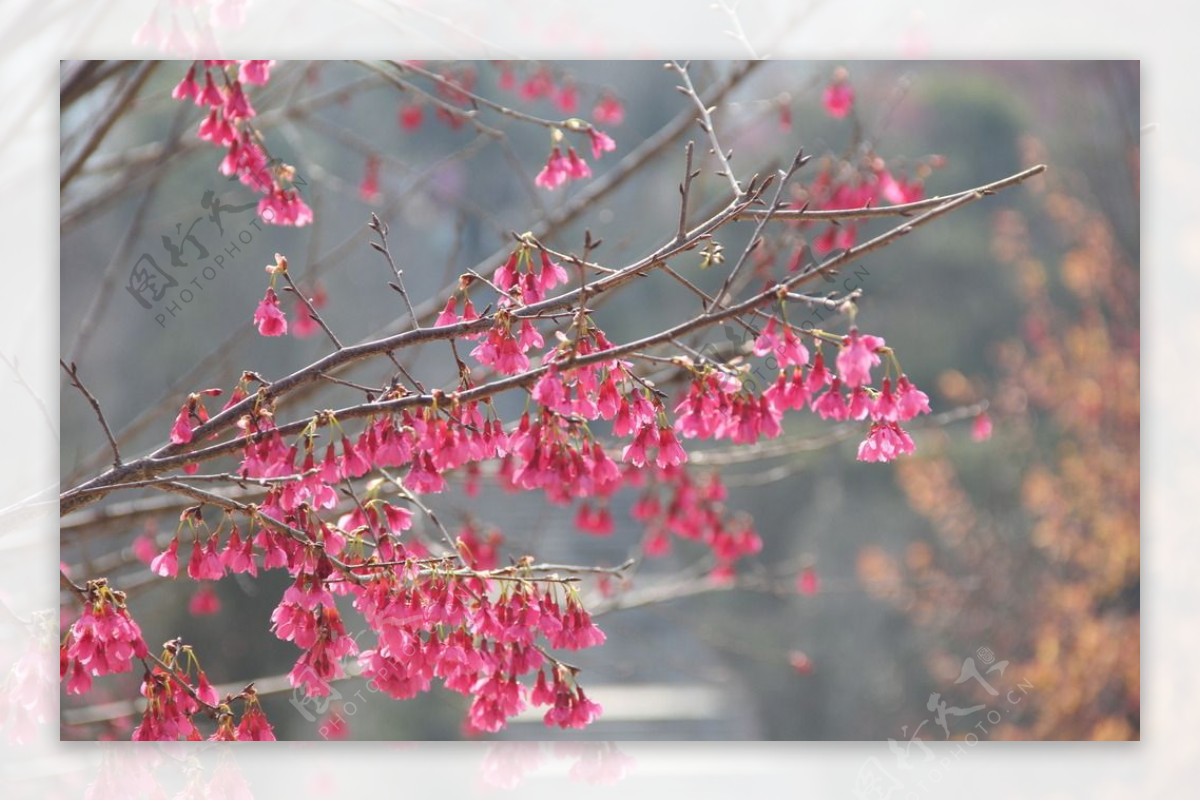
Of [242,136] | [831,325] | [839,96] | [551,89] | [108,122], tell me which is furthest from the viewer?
[831,325]

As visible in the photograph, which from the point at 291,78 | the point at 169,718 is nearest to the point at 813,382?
the point at 169,718

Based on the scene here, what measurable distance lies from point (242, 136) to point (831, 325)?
1.56 m

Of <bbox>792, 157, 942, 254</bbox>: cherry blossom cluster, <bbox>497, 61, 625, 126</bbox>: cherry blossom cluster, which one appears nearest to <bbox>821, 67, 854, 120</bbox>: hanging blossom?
<bbox>792, 157, 942, 254</bbox>: cherry blossom cluster

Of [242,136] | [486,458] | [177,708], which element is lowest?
[177,708]

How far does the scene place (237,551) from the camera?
1.21m

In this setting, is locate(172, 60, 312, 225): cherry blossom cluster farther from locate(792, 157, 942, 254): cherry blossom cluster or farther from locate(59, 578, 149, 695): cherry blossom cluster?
locate(792, 157, 942, 254): cherry blossom cluster

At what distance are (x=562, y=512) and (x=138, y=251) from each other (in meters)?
1.50

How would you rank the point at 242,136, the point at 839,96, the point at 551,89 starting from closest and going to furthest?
the point at 242,136, the point at 839,96, the point at 551,89

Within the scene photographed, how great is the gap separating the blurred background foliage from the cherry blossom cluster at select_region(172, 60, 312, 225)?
1.54 feet

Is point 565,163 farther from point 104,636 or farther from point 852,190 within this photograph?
point 104,636

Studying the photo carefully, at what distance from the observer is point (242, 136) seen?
1.50 meters

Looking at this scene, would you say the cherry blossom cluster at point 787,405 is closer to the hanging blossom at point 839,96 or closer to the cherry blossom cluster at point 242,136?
the cherry blossom cluster at point 242,136

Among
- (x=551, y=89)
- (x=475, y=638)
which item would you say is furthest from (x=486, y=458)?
(x=551, y=89)

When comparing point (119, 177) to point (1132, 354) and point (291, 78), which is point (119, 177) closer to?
point (291, 78)
